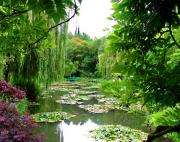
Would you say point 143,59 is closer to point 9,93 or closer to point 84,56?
point 9,93

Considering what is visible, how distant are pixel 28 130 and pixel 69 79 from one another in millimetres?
25589

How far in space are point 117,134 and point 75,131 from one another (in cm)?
136

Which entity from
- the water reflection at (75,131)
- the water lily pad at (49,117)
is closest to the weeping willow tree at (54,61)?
the water lily pad at (49,117)

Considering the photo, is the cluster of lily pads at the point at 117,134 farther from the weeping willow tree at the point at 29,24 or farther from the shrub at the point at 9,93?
the weeping willow tree at the point at 29,24

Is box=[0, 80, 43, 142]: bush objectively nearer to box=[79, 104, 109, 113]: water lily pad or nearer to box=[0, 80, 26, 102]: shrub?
box=[0, 80, 26, 102]: shrub

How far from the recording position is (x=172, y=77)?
0.90 m

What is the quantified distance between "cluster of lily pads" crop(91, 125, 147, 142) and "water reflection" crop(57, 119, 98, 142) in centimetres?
→ 27

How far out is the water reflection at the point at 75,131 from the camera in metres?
8.44

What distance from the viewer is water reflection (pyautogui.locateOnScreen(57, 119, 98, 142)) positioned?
844 centimetres

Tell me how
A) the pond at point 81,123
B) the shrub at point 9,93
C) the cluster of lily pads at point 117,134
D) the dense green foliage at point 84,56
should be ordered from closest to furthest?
the shrub at point 9,93, the cluster of lily pads at point 117,134, the pond at point 81,123, the dense green foliage at point 84,56

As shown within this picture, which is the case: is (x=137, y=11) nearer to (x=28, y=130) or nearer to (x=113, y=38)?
(x=113, y=38)

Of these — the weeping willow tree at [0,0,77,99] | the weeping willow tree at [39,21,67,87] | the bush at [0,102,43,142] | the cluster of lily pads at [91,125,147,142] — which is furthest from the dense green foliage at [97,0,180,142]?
the weeping willow tree at [39,21,67,87]

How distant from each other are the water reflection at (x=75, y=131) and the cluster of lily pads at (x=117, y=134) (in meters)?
0.27

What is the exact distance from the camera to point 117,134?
28.3 feet
